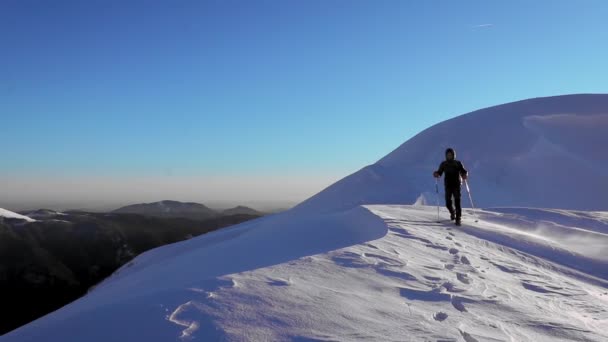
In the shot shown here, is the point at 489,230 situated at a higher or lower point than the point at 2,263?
higher

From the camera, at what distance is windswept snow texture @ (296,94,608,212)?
66.1 ft

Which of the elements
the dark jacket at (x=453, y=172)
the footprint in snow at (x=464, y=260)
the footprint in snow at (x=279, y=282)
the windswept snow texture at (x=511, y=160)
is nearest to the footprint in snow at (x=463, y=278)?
the footprint in snow at (x=464, y=260)

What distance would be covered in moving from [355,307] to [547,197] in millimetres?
20297

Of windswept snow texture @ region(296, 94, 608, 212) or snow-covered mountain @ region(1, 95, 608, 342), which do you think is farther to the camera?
windswept snow texture @ region(296, 94, 608, 212)

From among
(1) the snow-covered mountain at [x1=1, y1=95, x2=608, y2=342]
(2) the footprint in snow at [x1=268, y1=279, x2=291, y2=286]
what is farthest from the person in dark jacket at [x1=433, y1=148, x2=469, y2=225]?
(2) the footprint in snow at [x1=268, y1=279, x2=291, y2=286]

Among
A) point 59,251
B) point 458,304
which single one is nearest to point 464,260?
point 458,304

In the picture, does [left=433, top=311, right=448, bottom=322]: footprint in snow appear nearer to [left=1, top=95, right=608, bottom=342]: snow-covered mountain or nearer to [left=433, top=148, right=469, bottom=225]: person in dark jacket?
[left=1, top=95, right=608, bottom=342]: snow-covered mountain

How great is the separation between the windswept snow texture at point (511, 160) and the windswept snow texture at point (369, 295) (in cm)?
1082

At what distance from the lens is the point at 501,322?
418 cm

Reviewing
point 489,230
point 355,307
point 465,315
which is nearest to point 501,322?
point 465,315

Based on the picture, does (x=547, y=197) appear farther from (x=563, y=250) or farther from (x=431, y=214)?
(x=563, y=250)

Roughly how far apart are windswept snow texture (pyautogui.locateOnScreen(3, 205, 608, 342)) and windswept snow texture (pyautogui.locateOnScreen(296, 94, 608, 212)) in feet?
35.5

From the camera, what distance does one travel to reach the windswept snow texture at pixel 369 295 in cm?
346

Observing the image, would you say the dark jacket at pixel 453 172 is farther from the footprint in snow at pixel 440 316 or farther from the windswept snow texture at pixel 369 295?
the footprint in snow at pixel 440 316
